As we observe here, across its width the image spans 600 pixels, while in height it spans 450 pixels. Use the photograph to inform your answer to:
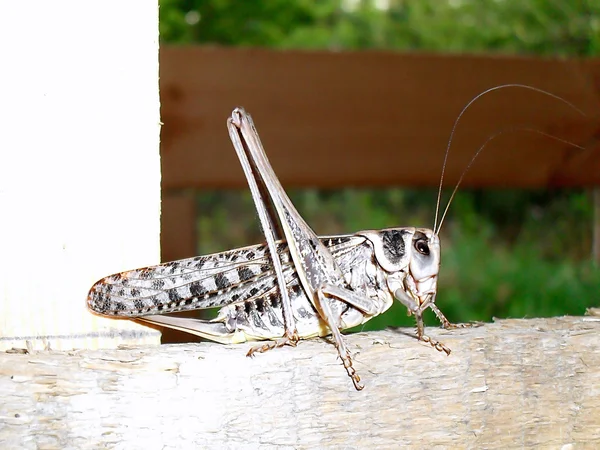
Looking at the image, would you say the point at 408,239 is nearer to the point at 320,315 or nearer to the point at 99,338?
the point at 320,315

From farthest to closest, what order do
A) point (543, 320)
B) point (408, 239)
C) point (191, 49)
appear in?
point (191, 49) < point (408, 239) < point (543, 320)

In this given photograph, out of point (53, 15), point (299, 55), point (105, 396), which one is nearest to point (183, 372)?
point (105, 396)

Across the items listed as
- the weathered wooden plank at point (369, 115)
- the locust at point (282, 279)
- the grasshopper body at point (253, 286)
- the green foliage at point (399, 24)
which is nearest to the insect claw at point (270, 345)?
the locust at point (282, 279)

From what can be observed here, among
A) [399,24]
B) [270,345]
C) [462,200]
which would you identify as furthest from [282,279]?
[399,24]

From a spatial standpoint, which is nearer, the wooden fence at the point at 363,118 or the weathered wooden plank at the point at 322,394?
the weathered wooden plank at the point at 322,394

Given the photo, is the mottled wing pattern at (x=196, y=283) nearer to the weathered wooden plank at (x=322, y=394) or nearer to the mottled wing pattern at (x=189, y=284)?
the mottled wing pattern at (x=189, y=284)

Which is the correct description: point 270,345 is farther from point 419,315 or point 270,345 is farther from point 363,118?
point 363,118

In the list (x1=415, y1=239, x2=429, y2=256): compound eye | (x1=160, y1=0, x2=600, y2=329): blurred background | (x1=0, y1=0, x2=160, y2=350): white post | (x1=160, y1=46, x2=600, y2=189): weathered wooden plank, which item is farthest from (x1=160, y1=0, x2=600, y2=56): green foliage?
(x1=0, y1=0, x2=160, y2=350): white post

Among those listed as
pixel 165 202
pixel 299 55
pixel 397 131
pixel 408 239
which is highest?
pixel 299 55
